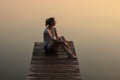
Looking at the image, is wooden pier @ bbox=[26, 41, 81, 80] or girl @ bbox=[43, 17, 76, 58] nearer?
wooden pier @ bbox=[26, 41, 81, 80]

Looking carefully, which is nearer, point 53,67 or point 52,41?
point 53,67

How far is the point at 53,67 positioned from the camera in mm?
3838

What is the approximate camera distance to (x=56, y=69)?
3.79m

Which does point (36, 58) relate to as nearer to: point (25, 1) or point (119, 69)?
point (119, 69)

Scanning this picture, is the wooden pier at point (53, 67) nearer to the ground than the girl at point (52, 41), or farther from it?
nearer to the ground

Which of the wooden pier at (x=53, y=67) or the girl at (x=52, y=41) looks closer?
the wooden pier at (x=53, y=67)

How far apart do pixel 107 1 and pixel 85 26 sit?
63 cm

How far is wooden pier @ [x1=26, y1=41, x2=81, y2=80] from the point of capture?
11.9ft

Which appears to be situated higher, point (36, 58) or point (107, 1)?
point (107, 1)

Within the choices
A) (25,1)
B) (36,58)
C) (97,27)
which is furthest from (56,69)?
(25,1)

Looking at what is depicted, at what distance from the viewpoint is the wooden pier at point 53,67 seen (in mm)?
3629

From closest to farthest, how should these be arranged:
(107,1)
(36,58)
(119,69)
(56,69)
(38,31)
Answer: (56,69), (36,58), (119,69), (38,31), (107,1)

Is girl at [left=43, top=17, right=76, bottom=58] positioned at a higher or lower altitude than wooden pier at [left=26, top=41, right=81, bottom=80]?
higher

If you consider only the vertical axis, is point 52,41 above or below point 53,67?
above
